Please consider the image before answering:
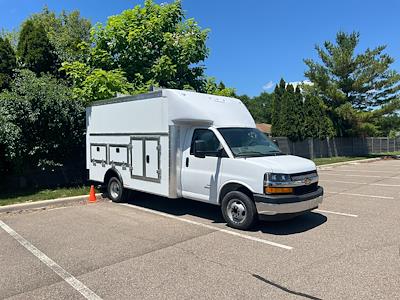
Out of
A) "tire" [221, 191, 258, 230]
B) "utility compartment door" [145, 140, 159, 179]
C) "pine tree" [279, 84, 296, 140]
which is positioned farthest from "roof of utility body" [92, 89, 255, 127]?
"pine tree" [279, 84, 296, 140]

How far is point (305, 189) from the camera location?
686 centimetres

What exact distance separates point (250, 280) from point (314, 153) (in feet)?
82.4

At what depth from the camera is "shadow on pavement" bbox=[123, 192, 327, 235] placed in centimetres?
698

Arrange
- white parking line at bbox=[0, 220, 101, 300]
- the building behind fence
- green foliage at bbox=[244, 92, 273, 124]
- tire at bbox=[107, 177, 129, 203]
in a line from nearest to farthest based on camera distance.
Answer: white parking line at bbox=[0, 220, 101, 300] → tire at bbox=[107, 177, 129, 203] → the building behind fence → green foliage at bbox=[244, 92, 273, 124]

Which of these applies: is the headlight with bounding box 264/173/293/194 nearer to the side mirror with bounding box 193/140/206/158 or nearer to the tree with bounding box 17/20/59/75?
the side mirror with bounding box 193/140/206/158

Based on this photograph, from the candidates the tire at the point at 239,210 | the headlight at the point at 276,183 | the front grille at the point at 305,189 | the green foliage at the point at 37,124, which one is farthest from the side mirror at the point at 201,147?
the green foliage at the point at 37,124

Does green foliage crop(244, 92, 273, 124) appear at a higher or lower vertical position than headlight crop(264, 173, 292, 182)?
higher

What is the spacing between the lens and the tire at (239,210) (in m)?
6.66

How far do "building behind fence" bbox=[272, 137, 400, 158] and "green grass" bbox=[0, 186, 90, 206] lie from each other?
1261 cm

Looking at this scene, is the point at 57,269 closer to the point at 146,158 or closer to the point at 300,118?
the point at 146,158

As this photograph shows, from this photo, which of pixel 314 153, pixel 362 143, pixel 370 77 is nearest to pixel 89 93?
pixel 314 153

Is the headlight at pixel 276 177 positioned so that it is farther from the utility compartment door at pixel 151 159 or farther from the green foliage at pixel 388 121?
the green foliage at pixel 388 121

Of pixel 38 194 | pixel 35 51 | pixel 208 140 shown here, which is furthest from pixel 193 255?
pixel 35 51

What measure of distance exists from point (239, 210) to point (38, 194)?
6.77 m
